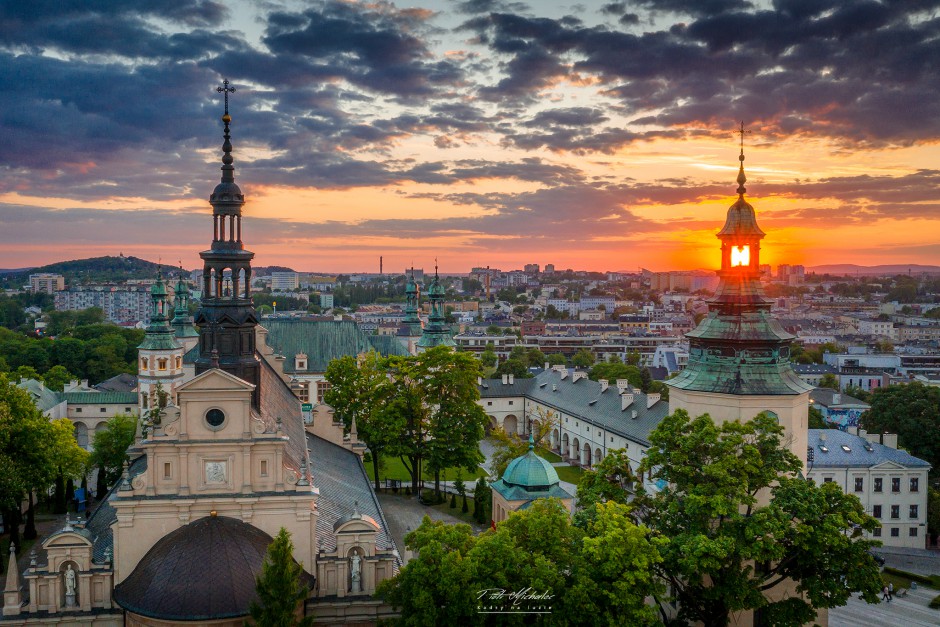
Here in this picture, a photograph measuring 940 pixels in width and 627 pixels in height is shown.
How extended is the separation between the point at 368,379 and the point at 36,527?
82.7 ft

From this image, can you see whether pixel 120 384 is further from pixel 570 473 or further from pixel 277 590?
pixel 277 590

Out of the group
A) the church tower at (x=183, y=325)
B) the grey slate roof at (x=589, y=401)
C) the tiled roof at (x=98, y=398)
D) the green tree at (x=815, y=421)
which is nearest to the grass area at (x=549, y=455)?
the grey slate roof at (x=589, y=401)

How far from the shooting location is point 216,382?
27969 millimetres

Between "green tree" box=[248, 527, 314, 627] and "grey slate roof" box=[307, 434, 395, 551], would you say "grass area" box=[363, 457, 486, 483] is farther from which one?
"green tree" box=[248, 527, 314, 627]

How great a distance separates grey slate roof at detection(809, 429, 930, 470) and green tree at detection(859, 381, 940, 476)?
396 inches

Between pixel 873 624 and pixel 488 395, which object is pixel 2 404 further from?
pixel 488 395

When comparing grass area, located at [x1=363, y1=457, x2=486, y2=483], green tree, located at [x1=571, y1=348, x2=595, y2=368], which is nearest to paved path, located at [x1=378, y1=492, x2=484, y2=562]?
grass area, located at [x1=363, y1=457, x2=486, y2=483]

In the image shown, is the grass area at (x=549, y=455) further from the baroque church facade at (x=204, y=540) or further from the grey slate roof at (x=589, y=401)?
the baroque church facade at (x=204, y=540)

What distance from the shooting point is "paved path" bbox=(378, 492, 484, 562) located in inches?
1968

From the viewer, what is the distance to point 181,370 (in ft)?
251

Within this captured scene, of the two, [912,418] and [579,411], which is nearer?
[912,418]

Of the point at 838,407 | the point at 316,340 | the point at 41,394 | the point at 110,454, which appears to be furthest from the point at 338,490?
the point at 838,407

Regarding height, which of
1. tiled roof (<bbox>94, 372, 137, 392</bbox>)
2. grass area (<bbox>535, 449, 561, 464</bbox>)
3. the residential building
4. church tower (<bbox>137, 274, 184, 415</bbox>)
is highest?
church tower (<bbox>137, 274, 184, 415</bbox>)

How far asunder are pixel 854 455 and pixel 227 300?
49001 mm
